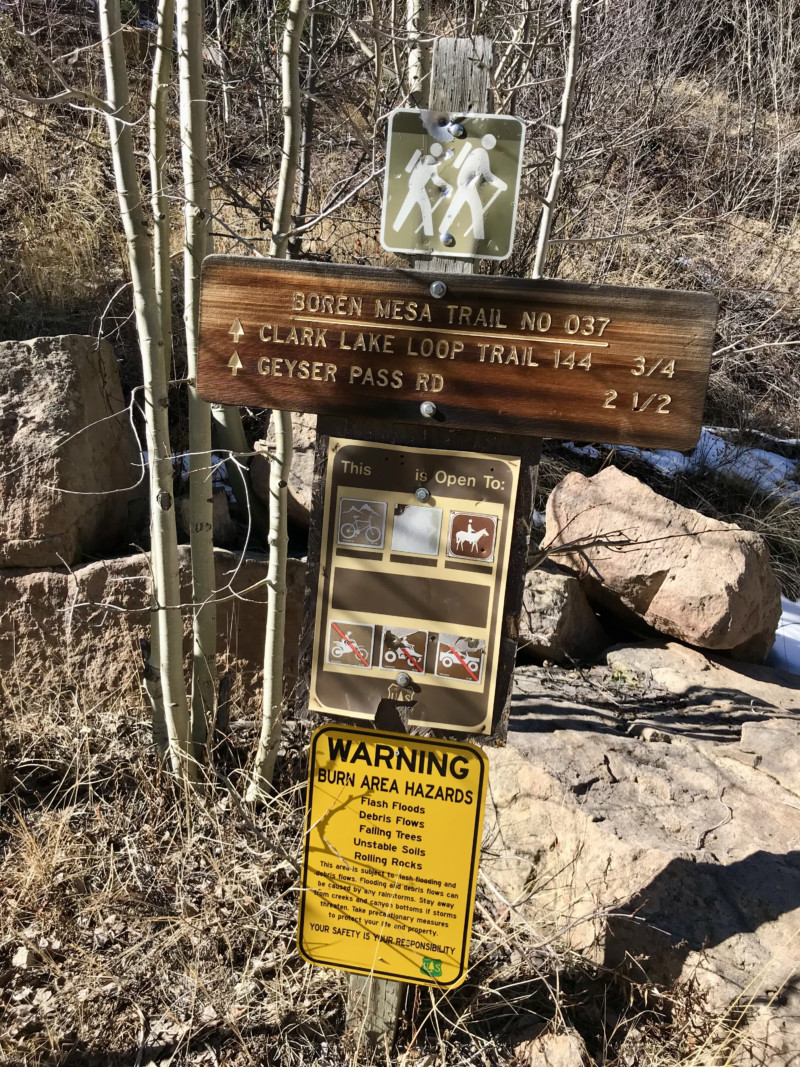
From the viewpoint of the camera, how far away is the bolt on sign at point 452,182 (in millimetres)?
1678

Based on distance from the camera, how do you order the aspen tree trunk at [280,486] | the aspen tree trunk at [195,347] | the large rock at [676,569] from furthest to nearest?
the large rock at [676,569] < the aspen tree trunk at [195,347] < the aspen tree trunk at [280,486]

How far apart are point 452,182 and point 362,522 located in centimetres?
75

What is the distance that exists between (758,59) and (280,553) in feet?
30.9

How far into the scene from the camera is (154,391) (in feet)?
8.70

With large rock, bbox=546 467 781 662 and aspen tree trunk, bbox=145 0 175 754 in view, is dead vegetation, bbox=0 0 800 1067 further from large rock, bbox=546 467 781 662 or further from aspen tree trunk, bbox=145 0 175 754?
large rock, bbox=546 467 781 662

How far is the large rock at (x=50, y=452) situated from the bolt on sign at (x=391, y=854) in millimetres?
1832

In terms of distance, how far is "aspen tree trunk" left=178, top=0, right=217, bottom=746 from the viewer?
2.45 m

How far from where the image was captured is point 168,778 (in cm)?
301

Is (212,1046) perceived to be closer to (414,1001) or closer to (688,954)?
(414,1001)

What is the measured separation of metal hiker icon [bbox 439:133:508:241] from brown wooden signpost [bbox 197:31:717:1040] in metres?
0.02

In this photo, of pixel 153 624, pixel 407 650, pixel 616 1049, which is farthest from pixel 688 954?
pixel 153 624

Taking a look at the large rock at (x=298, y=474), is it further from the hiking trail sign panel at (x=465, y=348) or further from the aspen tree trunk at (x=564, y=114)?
the hiking trail sign panel at (x=465, y=348)

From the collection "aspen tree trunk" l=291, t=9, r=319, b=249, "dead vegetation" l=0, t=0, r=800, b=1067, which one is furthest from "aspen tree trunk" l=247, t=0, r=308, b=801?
"aspen tree trunk" l=291, t=9, r=319, b=249

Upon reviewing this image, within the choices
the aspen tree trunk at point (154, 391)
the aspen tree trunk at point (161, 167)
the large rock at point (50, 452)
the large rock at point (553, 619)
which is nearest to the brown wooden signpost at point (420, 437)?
the aspen tree trunk at point (154, 391)
